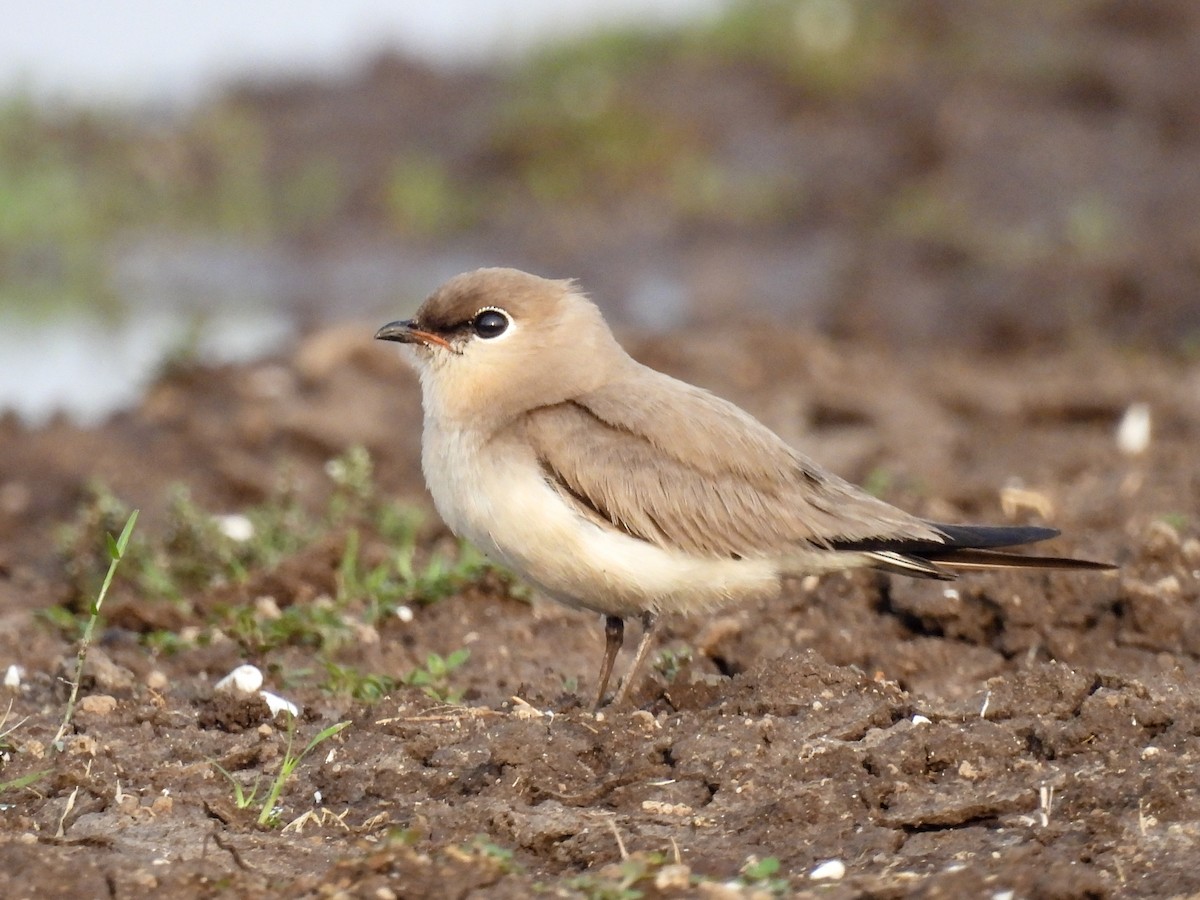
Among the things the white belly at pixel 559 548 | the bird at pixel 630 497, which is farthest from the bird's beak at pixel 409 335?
the white belly at pixel 559 548

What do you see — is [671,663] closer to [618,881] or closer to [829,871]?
[829,871]

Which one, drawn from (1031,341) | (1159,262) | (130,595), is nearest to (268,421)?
(130,595)

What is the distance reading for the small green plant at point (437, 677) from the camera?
17.9 feet

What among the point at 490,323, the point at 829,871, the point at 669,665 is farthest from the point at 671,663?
the point at 829,871

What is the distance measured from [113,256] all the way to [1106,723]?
1328 centimetres

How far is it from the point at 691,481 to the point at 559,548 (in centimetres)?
45

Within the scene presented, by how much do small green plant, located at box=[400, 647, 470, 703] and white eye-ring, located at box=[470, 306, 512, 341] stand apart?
93 cm

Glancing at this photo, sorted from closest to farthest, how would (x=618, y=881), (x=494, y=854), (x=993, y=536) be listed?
(x=618, y=881) → (x=494, y=854) → (x=993, y=536)

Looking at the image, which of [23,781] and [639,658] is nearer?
[23,781]

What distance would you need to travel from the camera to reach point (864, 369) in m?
10.1

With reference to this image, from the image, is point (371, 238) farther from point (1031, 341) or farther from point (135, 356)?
point (1031, 341)

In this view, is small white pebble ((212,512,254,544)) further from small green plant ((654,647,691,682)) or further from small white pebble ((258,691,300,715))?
small green plant ((654,647,691,682))

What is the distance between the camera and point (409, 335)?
18.5ft

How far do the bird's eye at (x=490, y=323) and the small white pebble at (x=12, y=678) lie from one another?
65.5 inches
